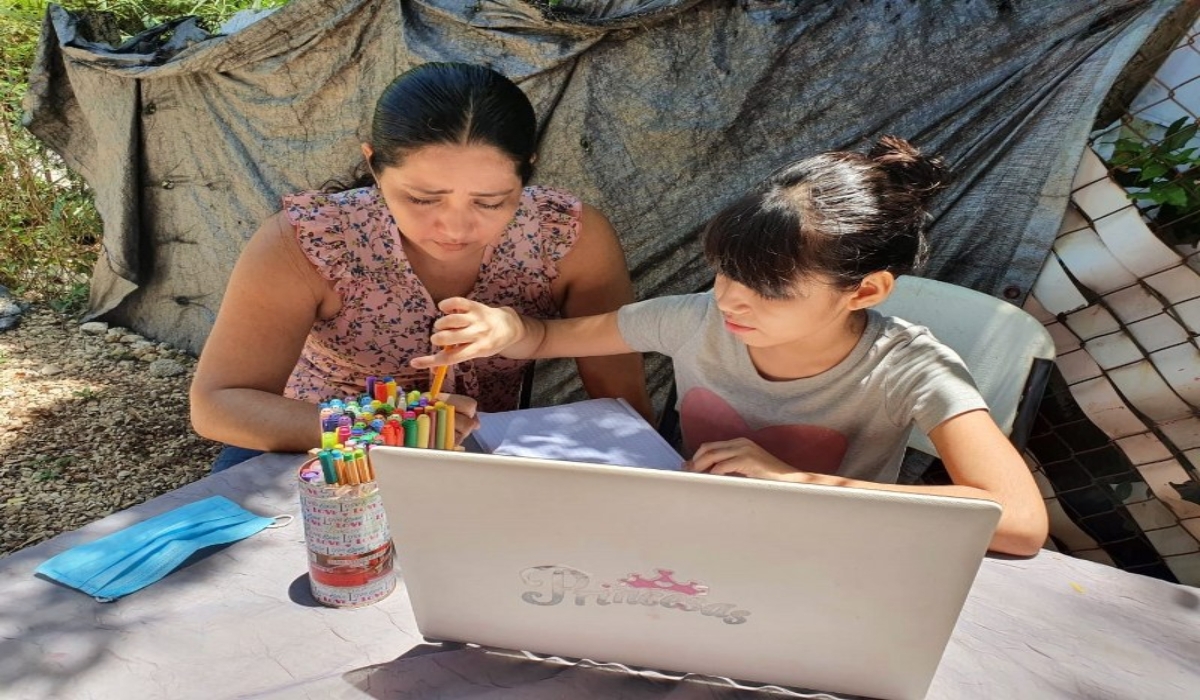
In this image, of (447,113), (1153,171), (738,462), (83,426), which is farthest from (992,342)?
(83,426)

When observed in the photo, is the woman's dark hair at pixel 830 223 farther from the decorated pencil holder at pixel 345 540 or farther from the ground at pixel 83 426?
the ground at pixel 83 426

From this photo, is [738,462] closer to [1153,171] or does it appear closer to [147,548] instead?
[147,548]

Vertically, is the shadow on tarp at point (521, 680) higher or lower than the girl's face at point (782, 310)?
lower

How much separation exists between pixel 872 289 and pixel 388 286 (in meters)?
0.99

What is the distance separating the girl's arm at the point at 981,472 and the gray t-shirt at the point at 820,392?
0.18ft

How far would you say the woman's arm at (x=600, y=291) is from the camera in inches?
78.3

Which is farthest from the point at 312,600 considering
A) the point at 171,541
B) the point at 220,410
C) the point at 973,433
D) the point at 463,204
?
the point at 973,433

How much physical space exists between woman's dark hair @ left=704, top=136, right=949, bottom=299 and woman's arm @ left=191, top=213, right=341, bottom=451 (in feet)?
2.65

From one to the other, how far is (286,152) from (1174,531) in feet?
10.7

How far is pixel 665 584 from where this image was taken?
3.08 ft

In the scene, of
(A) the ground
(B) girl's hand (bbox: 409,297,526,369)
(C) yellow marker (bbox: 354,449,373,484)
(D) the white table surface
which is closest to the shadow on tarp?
(D) the white table surface

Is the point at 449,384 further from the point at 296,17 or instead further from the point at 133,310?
the point at 133,310

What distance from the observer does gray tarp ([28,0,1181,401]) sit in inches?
88.0

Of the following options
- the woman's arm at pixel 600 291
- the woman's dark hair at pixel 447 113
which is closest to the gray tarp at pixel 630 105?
the woman's arm at pixel 600 291
